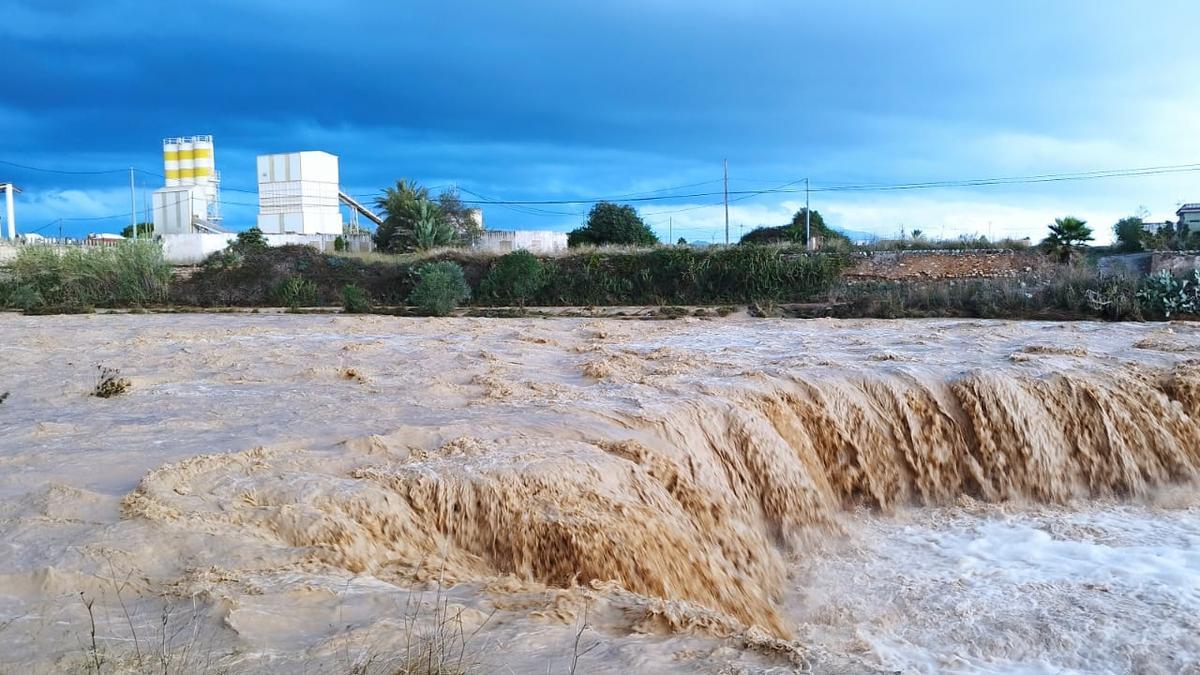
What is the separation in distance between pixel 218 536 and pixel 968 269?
1011 inches

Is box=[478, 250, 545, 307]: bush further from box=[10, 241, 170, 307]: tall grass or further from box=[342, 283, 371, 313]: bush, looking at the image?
box=[10, 241, 170, 307]: tall grass

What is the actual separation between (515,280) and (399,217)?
17939 millimetres

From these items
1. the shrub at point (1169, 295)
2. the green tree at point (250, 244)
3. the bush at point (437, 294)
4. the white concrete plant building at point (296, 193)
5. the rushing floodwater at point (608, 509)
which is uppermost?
the white concrete plant building at point (296, 193)

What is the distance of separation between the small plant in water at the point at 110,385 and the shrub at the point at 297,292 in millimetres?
17128

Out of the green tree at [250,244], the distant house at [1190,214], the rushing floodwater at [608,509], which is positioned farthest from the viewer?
the distant house at [1190,214]

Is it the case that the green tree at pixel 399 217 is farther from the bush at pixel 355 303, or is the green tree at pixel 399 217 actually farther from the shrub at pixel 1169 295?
the shrub at pixel 1169 295

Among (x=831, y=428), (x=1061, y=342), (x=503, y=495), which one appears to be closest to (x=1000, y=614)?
(x=831, y=428)

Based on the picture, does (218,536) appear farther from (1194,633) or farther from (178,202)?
(178,202)

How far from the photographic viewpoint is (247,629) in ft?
10.4

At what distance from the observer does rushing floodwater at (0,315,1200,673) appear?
336 centimetres

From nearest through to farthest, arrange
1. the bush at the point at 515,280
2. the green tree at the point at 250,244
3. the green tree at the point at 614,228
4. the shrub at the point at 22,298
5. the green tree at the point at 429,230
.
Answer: the shrub at the point at 22,298
the bush at the point at 515,280
the green tree at the point at 250,244
the green tree at the point at 429,230
the green tree at the point at 614,228

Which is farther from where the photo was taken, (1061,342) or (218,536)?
(1061,342)

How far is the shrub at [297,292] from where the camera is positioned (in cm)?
2566

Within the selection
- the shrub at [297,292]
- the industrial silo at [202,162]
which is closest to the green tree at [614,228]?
the shrub at [297,292]
